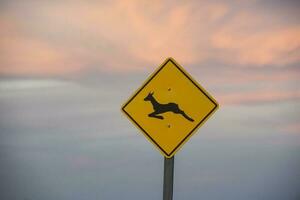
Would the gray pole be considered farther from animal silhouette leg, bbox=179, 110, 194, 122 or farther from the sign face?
animal silhouette leg, bbox=179, 110, 194, 122

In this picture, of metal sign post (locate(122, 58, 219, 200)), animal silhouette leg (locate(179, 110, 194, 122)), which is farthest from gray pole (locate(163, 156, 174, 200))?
animal silhouette leg (locate(179, 110, 194, 122))

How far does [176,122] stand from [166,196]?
0.63 m

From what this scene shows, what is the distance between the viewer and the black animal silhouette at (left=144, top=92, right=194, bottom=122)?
4.98 meters

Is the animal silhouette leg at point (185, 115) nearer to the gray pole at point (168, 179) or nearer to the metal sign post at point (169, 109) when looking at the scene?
the metal sign post at point (169, 109)

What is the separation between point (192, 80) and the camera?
5137 mm

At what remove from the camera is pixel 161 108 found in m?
5.00

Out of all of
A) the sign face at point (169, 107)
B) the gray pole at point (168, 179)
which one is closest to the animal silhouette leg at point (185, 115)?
the sign face at point (169, 107)

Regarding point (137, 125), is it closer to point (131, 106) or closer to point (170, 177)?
point (131, 106)

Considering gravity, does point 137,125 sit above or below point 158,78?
below

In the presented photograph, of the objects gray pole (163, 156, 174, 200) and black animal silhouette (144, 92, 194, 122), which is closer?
black animal silhouette (144, 92, 194, 122)

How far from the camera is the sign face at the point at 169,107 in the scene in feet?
16.5

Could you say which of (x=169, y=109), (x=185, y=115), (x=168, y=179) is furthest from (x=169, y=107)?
(x=168, y=179)

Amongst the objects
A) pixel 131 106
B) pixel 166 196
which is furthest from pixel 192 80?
pixel 166 196

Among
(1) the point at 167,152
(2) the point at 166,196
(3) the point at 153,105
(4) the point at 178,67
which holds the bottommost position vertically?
Answer: (2) the point at 166,196
